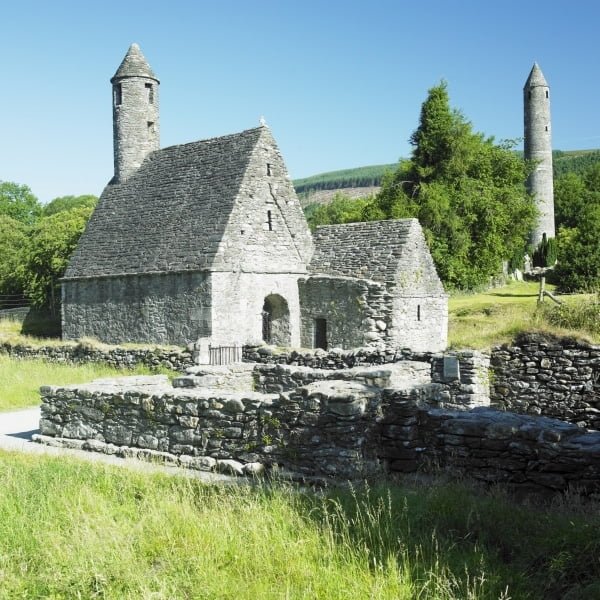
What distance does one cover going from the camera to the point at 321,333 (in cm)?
2569

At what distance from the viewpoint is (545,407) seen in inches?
543

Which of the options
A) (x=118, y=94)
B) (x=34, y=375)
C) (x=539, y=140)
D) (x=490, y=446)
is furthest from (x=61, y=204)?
(x=490, y=446)

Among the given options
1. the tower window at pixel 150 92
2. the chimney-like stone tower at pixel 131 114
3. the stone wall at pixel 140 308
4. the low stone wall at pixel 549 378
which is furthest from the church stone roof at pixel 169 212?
the low stone wall at pixel 549 378

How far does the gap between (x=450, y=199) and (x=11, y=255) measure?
34089 mm

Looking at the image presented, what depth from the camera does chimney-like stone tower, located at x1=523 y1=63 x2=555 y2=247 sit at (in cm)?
6831

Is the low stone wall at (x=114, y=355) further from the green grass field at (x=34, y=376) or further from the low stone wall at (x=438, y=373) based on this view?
the low stone wall at (x=438, y=373)

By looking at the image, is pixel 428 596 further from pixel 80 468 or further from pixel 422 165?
pixel 422 165

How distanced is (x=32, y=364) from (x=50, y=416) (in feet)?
40.3

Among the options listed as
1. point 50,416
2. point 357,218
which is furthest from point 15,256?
point 50,416

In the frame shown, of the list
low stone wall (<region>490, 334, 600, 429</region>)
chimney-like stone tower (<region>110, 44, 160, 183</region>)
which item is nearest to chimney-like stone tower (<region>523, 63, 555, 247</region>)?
chimney-like stone tower (<region>110, 44, 160, 183</region>)

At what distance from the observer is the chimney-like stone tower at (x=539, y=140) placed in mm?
68312

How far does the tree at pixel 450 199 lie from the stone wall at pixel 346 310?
17.4 metres

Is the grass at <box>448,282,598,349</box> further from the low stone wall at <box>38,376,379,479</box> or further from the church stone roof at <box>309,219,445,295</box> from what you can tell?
the low stone wall at <box>38,376,379,479</box>

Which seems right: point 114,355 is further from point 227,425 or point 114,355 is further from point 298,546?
point 298,546
